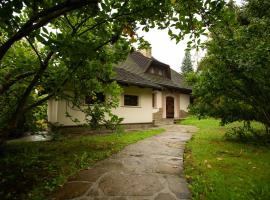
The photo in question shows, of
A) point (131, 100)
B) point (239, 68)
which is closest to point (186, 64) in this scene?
point (131, 100)

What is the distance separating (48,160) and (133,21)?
4.22 metres

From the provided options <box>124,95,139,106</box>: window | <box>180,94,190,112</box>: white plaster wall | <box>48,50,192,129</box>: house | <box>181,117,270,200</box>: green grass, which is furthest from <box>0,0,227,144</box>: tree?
<box>180,94,190,112</box>: white plaster wall

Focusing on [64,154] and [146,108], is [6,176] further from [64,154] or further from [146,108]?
[146,108]

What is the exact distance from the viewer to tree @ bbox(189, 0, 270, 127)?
5964 mm

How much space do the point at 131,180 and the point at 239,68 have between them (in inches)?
159

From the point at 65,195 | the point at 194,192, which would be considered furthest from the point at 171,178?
the point at 65,195

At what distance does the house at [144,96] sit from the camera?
517 inches

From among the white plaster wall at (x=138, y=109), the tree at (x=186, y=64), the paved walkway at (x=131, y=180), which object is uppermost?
the tree at (x=186, y=64)

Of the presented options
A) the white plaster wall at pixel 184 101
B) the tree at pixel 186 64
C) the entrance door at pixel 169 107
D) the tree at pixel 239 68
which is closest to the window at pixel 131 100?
the tree at pixel 239 68

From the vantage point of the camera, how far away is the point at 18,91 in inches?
283

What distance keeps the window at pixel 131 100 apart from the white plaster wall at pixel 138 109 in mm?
221

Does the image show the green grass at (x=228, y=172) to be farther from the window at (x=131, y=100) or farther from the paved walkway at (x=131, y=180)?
the window at (x=131, y=100)

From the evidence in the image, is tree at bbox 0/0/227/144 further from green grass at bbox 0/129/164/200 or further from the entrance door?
the entrance door

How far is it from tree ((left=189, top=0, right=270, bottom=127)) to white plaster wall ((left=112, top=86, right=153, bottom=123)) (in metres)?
6.12
